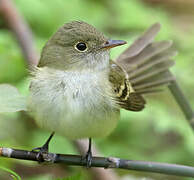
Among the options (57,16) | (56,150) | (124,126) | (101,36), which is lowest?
(56,150)

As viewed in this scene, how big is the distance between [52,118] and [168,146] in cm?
239

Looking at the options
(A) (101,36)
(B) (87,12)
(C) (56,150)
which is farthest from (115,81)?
(B) (87,12)

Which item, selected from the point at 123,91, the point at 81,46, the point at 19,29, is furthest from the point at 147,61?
the point at 19,29

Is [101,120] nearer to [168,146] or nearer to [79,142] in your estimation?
[79,142]

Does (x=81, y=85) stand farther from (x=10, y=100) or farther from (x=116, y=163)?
(x=10, y=100)

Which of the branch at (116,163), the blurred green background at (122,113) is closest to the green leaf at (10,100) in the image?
the branch at (116,163)

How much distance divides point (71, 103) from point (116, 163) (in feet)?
2.12

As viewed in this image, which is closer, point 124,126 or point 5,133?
point 5,133

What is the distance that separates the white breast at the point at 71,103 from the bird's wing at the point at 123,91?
8.2 inches

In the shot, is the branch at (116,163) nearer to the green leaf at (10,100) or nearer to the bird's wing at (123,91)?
the green leaf at (10,100)

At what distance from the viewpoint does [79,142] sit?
3924 mm

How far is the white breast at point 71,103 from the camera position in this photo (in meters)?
2.62

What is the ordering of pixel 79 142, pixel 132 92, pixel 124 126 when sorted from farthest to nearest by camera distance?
pixel 124 126
pixel 79 142
pixel 132 92

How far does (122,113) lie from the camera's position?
155 inches
